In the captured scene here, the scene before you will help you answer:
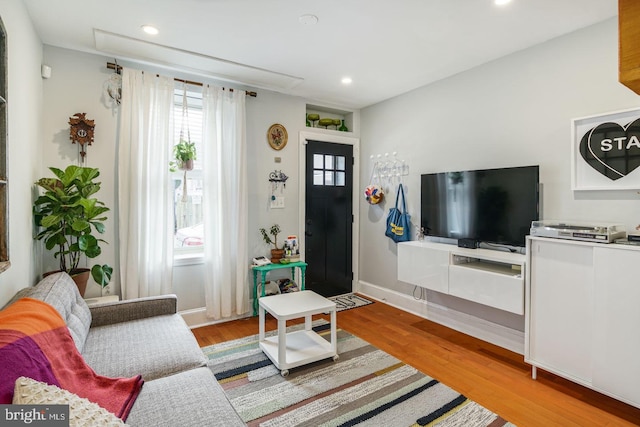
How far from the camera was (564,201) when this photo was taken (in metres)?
2.56

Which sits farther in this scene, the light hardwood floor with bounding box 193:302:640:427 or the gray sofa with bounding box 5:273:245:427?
the light hardwood floor with bounding box 193:302:640:427

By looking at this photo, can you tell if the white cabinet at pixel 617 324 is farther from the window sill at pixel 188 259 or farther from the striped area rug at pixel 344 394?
the window sill at pixel 188 259

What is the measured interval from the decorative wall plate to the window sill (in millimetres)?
1545

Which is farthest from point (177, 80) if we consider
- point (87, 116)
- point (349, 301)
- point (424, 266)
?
point (349, 301)

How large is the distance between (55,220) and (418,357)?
9.91ft

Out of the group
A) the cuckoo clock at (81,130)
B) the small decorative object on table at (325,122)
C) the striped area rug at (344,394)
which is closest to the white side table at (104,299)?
the striped area rug at (344,394)

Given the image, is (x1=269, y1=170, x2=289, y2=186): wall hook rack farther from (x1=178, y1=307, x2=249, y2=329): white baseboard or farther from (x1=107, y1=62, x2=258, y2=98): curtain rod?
(x1=178, y1=307, x2=249, y2=329): white baseboard

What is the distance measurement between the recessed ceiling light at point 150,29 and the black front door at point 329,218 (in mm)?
2084

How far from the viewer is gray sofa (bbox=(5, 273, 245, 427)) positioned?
1.36 metres

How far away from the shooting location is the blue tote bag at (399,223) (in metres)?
3.90

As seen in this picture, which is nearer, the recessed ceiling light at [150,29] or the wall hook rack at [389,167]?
the recessed ceiling light at [150,29]

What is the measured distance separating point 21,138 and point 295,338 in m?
2.49

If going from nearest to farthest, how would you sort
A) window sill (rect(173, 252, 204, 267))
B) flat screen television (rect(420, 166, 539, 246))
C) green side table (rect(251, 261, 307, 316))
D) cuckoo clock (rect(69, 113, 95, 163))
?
flat screen television (rect(420, 166, 539, 246))
cuckoo clock (rect(69, 113, 95, 163))
window sill (rect(173, 252, 204, 267))
green side table (rect(251, 261, 307, 316))

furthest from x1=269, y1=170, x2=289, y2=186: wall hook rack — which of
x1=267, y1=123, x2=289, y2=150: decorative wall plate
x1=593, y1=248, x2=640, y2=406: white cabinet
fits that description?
x1=593, y1=248, x2=640, y2=406: white cabinet
